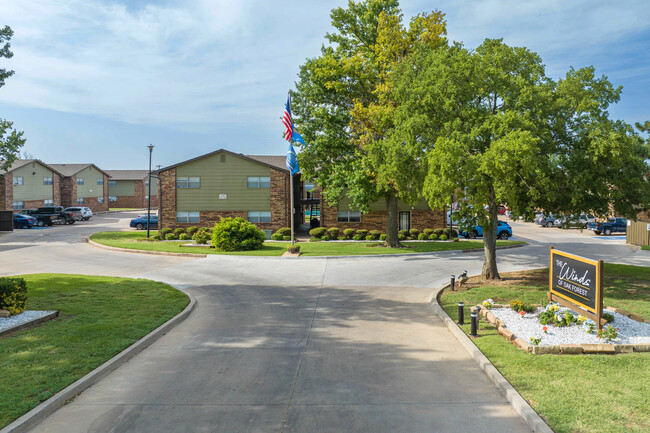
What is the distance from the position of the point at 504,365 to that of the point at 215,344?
18.7 ft

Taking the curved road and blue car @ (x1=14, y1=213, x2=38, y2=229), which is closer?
the curved road

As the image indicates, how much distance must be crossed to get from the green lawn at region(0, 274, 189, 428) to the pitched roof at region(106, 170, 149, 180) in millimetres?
72485

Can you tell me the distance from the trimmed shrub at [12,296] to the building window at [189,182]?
83.0ft

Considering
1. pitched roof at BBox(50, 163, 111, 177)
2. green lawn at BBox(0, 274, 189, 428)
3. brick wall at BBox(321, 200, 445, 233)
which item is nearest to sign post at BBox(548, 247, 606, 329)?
green lawn at BBox(0, 274, 189, 428)

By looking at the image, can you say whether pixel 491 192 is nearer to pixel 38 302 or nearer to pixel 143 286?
pixel 143 286

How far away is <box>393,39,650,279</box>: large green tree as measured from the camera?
12.8 meters

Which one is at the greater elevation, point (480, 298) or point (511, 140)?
point (511, 140)

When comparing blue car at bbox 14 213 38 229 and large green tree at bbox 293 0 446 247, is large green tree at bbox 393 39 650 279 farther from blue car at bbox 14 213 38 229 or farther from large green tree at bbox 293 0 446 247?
blue car at bbox 14 213 38 229

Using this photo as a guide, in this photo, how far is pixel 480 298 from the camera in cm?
1284

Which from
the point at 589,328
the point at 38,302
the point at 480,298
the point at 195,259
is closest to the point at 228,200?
the point at 195,259

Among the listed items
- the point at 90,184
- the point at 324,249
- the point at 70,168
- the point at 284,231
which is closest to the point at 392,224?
the point at 324,249

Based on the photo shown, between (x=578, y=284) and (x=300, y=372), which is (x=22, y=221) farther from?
(x=578, y=284)

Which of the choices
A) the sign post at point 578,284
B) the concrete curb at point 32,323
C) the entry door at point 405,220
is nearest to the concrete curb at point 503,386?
the sign post at point 578,284

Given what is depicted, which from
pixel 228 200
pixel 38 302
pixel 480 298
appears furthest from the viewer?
pixel 228 200
